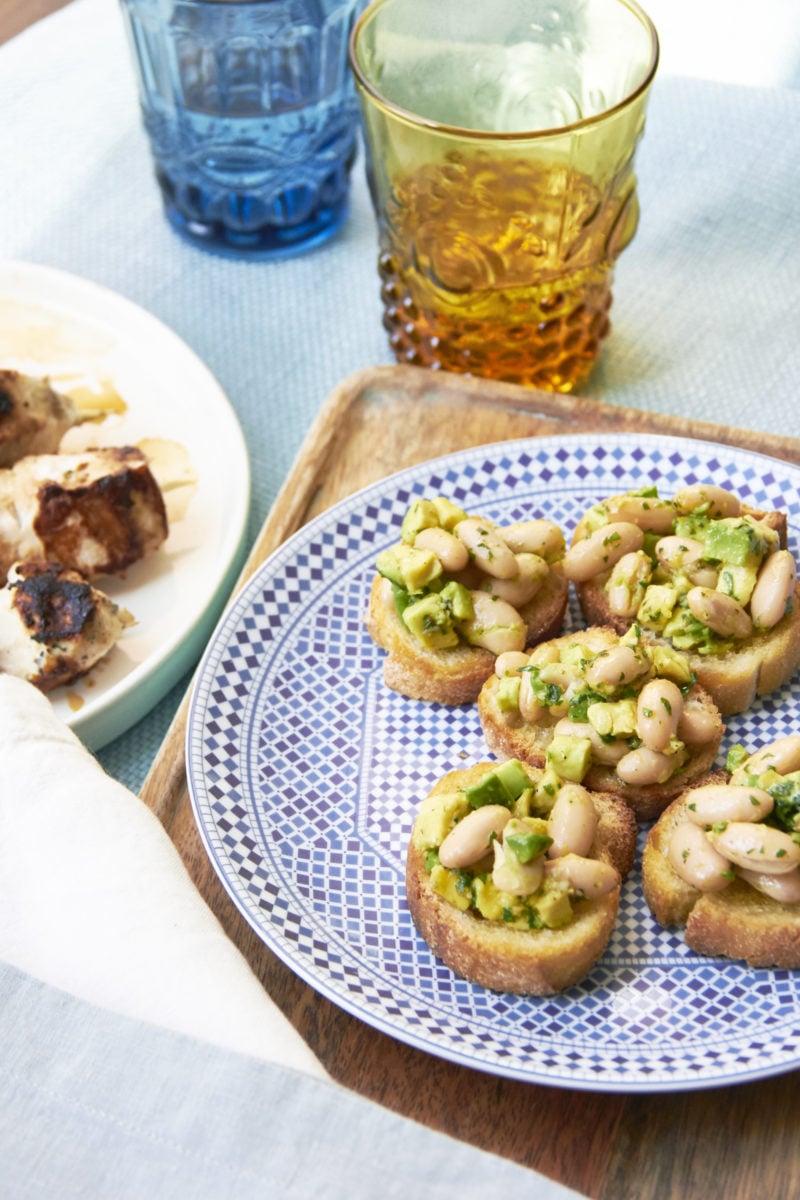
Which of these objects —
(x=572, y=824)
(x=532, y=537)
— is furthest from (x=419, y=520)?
(x=572, y=824)

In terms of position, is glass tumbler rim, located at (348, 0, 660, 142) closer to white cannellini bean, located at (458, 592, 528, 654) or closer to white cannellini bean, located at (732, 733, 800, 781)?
white cannellini bean, located at (458, 592, 528, 654)

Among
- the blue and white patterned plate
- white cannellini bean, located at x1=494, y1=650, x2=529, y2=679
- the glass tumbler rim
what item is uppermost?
the glass tumbler rim

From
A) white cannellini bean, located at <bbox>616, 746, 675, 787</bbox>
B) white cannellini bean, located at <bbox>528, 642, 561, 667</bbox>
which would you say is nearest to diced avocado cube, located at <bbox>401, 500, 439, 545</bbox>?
white cannellini bean, located at <bbox>528, 642, 561, 667</bbox>

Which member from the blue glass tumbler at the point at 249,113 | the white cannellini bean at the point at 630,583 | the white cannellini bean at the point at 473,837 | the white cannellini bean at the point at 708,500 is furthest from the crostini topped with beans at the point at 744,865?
the blue glass tumbler at the point at 249,113

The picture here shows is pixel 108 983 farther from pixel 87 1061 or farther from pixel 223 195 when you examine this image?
pixel 223 195

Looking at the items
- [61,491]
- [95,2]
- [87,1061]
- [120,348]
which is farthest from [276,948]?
[95,2]
